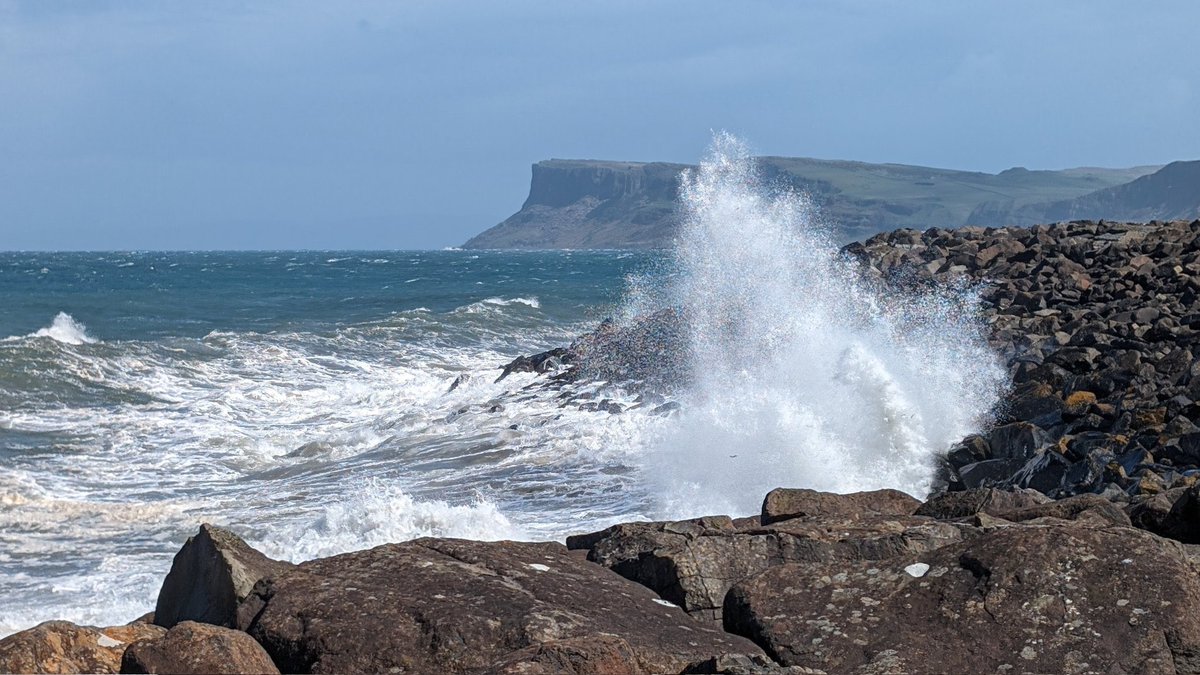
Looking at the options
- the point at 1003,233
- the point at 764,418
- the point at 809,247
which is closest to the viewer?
the point at 764,418

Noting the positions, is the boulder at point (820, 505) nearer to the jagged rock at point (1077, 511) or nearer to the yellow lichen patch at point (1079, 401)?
the jagged rock at point (1077, 511)

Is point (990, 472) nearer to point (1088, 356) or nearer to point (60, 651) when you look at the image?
point (1088, 356)

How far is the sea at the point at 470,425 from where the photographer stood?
10556mm

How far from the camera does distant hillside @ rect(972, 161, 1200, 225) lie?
139875 millimetres

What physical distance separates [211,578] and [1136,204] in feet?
538

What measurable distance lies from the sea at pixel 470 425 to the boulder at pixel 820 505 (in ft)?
13.2

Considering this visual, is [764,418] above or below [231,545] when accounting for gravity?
below

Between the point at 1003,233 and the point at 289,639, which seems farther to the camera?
the point at 1003,233

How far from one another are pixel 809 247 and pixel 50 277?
5257cm

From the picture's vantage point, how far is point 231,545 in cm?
502

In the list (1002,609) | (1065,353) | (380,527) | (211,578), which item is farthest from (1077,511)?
(1065,353)

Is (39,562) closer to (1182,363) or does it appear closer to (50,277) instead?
(1182,363)

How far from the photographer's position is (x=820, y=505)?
594cm

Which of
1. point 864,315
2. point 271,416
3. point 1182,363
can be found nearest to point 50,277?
point 271,416
